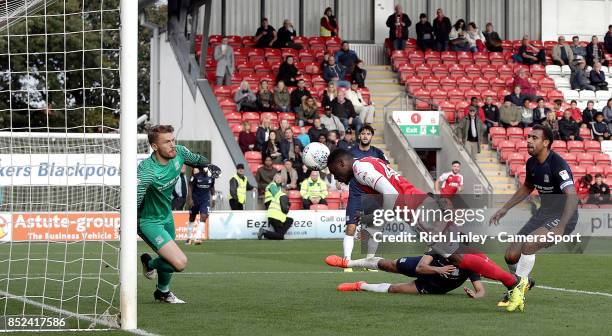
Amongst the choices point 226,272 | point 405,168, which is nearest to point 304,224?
point 405,168

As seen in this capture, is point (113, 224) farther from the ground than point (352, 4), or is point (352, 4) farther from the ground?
point (352, 4)

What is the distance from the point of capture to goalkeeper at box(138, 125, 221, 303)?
11.2 meters

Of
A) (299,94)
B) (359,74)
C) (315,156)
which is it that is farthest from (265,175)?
(315,156)

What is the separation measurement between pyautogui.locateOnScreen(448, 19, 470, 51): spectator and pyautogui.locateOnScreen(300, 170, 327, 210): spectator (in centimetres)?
1021

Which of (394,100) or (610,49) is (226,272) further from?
(610,49)

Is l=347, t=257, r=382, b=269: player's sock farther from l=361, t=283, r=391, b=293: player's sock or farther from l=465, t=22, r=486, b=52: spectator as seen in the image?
l=465, t=22, r=486, b=52: spectator

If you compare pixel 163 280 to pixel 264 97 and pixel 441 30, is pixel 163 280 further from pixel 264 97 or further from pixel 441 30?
pixel 441 30

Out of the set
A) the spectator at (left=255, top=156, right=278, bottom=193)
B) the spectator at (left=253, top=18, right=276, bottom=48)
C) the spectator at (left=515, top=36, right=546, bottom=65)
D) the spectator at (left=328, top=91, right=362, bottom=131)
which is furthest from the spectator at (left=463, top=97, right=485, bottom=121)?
the spectator at (left=253, top=18, right=276, bottom=48)

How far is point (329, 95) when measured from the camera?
31.9m

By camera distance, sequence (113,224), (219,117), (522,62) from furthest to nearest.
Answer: (522,62)
(219,117)
(113,224)

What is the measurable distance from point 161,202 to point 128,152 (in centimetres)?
237

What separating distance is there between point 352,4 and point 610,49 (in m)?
8.80

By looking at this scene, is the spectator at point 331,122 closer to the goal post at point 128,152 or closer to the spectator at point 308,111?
the spectator at point 308,111

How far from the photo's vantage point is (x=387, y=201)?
33.8 ft
